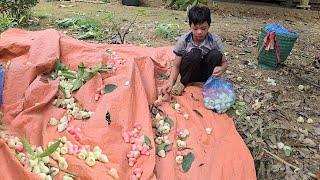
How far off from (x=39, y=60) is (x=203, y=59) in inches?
58.0

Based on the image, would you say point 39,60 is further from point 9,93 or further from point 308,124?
point 308,124

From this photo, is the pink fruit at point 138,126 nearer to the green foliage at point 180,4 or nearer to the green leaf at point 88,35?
the green leaf at point 88,35

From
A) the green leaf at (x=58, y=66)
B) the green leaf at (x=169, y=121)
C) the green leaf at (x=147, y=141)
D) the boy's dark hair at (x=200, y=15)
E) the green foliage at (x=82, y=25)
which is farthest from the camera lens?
the green foliage at (x=82, y=25)

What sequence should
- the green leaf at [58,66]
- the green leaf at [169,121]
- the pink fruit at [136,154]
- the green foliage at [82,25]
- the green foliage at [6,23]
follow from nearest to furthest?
1. the pink fruit at [136,154]
2. the green leaf at [169,121]
3. the green leaf at [58,66]
4. the green foliage at [6,23]
5. the green foliage at [82,25]

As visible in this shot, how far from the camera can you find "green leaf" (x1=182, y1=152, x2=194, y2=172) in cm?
298

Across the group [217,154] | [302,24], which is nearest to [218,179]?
[217,154]

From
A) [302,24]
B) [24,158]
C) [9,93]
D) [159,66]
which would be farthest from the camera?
[302,24]

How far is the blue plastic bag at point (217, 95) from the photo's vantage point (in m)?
3.57

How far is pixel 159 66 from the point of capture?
14.1ft

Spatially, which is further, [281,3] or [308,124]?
[281,3]

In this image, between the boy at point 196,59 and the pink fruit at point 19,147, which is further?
the boy at point 196,59

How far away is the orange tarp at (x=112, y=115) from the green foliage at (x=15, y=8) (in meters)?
1.90

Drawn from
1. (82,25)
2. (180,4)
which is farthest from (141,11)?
(82,25)

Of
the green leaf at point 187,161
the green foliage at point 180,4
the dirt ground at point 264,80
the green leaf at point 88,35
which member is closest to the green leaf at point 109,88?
the green leaf at point 187,161
